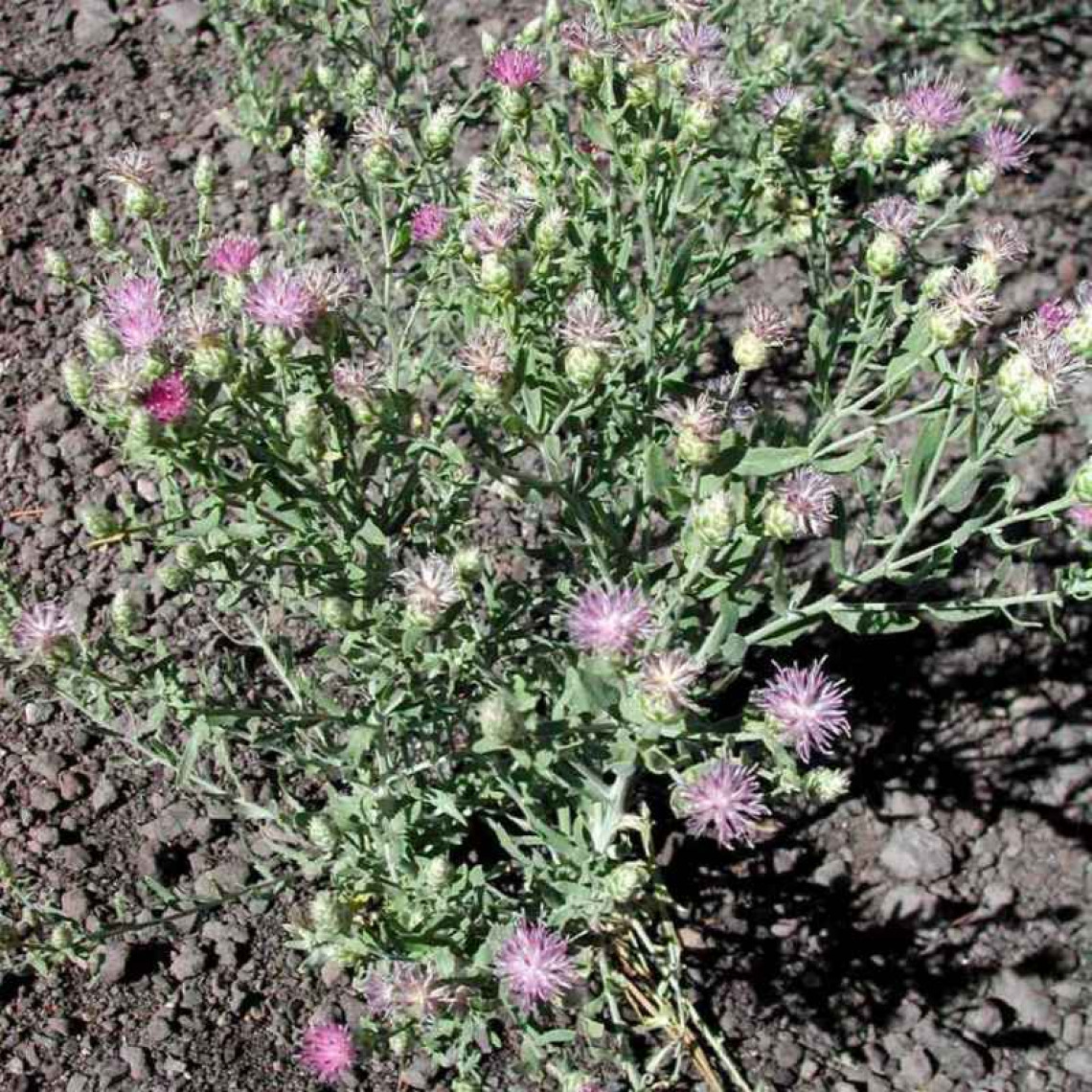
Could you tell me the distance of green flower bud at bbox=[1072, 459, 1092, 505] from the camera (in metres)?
2.24

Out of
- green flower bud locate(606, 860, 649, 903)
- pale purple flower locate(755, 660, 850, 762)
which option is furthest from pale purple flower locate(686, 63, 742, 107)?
green flower bud locate(606, 860, 649, 903)

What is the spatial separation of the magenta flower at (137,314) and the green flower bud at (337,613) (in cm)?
50

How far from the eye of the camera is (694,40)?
2607mm

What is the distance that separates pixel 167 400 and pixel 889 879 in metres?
2.08

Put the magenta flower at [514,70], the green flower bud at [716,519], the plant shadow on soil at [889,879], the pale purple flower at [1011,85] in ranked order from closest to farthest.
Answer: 1. the green flower bud at [716,519]
2. the magenta flower at [514,70]
3. the plant shadow on soil at [889,879]
4. the pale purple flower at [1011,85]

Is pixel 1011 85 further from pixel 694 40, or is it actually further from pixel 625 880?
pixel 625 880

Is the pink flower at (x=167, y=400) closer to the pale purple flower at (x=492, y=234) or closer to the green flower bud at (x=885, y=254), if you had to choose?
the pale purple flower at (x=492, y=234)

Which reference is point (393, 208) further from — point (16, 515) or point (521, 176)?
point (521, 176)

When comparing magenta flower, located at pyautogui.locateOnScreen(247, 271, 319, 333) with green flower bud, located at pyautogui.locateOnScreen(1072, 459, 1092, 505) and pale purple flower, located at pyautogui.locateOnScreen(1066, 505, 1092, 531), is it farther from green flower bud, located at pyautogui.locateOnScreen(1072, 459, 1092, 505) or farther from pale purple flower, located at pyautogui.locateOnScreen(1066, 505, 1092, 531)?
pale purple flower, located at pyautogui.locateOnScreen(1066, 505, 1092, 531)

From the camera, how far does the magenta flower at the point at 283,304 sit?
90.3 inches

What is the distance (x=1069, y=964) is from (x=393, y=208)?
9.24ft

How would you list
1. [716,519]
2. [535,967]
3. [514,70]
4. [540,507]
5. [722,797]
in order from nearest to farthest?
[716,519], [722,797], [535,967], [514,70], [540,507]

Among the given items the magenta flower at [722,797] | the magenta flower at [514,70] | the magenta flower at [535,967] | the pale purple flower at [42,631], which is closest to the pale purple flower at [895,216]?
the magenta flower at [514,70]

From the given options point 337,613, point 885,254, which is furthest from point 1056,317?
point 337,613
